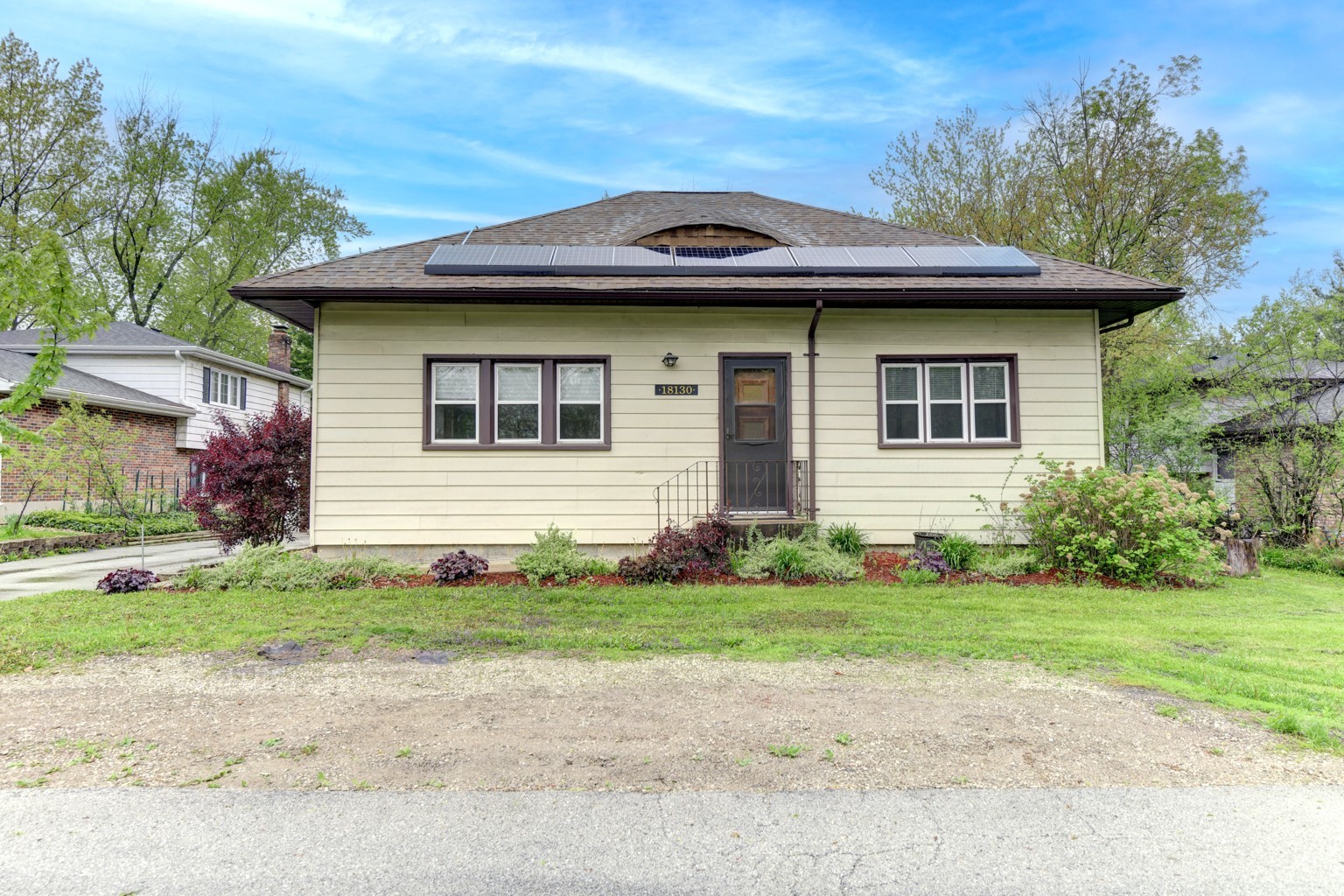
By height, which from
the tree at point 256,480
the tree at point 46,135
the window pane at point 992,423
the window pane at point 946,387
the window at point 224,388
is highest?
the tree at point 46,135

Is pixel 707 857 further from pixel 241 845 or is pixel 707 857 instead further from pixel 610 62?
pixel 610 62

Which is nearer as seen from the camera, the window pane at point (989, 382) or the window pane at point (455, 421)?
the window pane at point (455, 421)

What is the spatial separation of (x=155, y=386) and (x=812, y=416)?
2066 cm

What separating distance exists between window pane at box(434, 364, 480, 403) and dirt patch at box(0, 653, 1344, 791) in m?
5.00

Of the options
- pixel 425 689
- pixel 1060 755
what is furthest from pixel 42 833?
pixel 1060 755

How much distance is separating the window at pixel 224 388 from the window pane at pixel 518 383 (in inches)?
684

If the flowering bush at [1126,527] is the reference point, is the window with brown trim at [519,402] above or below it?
above

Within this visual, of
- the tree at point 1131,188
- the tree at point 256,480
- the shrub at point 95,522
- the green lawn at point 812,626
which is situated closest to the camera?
the green lawn at point 812,626

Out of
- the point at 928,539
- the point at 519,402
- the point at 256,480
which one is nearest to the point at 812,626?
the point at 928,539

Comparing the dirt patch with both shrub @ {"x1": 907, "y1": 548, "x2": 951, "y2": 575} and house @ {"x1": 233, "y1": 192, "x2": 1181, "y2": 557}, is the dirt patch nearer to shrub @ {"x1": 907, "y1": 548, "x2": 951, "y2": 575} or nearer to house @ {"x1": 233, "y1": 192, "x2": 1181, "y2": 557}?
shrub @ {"x1": 907, "y1": 548, "x2": 951, "y2": 575}

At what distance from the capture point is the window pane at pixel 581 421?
9.48 metres

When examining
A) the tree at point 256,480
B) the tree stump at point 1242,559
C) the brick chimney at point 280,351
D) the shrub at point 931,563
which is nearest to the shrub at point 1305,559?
the tree stump at point 1242,559

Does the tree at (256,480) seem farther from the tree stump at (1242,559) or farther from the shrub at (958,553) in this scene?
the tree stump at (1242,559)

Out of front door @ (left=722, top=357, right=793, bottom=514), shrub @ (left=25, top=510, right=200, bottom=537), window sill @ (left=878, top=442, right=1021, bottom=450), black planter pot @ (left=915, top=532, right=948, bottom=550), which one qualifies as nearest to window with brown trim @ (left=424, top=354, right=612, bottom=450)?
front door @ (left=722, top=357, right=793, bottom=514)
